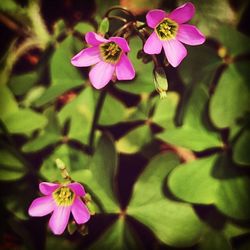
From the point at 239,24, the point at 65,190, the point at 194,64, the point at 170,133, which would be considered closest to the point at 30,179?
the point at 65,190

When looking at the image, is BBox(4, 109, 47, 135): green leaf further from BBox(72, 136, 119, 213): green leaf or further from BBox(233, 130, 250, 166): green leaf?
BBox(233, 130, 250, 166): green leaf

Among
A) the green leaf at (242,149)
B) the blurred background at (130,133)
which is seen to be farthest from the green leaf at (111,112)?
the green leaf at (242,149)

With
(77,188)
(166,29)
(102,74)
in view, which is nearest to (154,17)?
Answer: (166,29)

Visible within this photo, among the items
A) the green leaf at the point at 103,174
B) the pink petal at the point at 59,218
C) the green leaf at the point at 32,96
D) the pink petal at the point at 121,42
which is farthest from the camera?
the green leaf at the point at 32,96

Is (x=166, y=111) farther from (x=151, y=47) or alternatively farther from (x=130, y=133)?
A: (x=151, y=47)

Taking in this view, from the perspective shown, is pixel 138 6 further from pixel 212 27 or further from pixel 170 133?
pixel 170 133

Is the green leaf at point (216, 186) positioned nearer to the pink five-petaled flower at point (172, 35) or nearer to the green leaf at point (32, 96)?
the pink five-petaled flower at point (172, 35)

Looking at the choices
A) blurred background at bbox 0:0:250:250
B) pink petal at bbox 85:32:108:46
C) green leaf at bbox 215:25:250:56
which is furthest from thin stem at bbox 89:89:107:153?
green leaf at bbox 215:25:250:56
